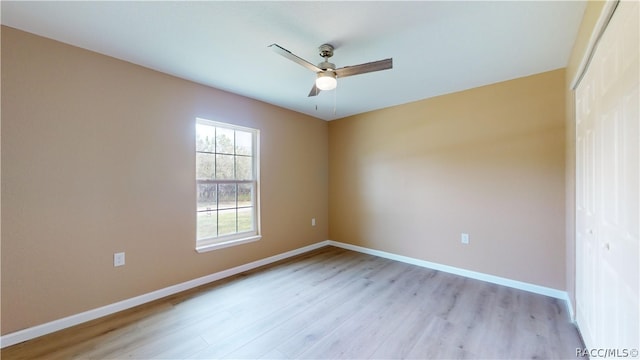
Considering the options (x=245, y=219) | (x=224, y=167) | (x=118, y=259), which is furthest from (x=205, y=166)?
(x=118, y=259)

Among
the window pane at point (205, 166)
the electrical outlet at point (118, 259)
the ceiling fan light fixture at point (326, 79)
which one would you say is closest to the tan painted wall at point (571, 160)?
the ceiling fan light fixture at point (326, 79)

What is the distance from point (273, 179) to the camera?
381 centimetres

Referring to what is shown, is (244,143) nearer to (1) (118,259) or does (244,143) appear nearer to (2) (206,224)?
(2) (206,224)

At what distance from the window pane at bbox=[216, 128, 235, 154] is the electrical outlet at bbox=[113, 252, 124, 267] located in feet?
4.89

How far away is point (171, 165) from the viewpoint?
274 centimetres

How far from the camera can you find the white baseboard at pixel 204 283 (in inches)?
77.4

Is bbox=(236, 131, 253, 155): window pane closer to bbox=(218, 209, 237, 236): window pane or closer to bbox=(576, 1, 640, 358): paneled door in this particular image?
bbox=(218, 209, 237, 236): window pane

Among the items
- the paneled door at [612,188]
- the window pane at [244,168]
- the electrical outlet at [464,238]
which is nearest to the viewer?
the paneled door at [612,188]

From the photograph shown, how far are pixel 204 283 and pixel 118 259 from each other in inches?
36.8

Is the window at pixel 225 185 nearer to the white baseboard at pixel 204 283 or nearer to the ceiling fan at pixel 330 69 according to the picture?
the white baseboard at pixel 204 283

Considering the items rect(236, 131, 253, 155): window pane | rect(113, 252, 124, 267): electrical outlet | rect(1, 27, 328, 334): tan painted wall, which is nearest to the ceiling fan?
rect(1, 27, 328, 334): tan painted wall

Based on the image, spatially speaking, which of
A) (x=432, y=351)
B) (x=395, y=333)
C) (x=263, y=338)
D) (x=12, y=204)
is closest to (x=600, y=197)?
(x=432, y=351)

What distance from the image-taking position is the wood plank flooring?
180 centimetres

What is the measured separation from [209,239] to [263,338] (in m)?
1.56
